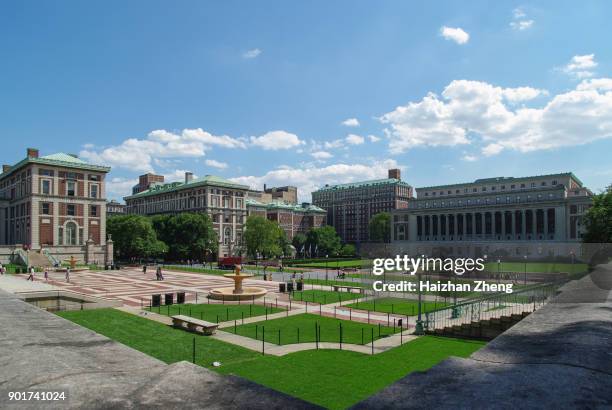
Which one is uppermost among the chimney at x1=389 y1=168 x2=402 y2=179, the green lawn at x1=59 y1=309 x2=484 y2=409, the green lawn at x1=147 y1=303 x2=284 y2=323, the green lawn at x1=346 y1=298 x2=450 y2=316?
the chimney at x1=389 y1=168 x2=402 y2=179

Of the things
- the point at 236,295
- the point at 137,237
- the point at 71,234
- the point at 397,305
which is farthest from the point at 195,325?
the point at 71,234

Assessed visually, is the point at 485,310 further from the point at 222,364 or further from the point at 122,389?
the point at 122,389

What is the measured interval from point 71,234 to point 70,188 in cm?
888

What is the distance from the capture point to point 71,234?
265ft

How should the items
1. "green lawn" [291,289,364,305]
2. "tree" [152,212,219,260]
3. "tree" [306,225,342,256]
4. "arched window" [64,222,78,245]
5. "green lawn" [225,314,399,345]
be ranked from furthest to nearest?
"tree" [306,225,342,256], "tree" [152,212,219,260], "arched window" [64,222,78,245], "green lawn" [291,289,364,305], "green lawn" [225,314,399,345]

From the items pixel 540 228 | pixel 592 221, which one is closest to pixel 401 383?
pixel 592 221

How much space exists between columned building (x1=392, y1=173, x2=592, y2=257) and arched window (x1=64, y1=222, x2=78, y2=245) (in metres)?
71.3

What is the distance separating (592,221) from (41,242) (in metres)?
87.7

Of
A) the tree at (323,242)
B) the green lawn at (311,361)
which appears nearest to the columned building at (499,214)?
the tree at (323,242)

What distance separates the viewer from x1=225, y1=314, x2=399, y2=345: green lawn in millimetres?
21156

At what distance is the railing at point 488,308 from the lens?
23.2 metres

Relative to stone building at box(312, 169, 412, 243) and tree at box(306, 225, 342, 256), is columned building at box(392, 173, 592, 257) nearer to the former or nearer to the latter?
tree at box(306, 225, 342, 256)

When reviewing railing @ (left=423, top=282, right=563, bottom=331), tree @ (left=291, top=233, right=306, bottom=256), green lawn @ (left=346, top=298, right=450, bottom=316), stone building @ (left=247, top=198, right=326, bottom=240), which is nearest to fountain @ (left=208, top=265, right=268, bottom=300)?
green lawn @ (left=346, top=298, right=450, bottom=316)

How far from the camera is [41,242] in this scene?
7625cm
